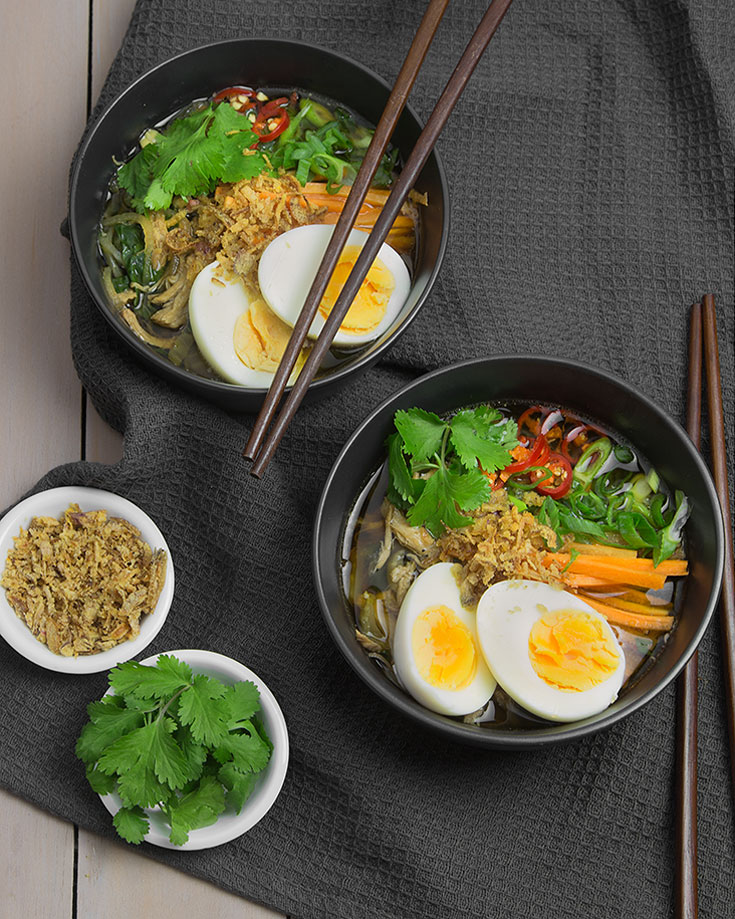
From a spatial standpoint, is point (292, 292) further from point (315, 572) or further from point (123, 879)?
point (123, 879)

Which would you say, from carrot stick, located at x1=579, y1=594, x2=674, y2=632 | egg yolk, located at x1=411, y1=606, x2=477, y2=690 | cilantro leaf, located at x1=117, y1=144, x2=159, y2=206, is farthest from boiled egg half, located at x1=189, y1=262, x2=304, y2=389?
carrot stick, located at x1=579, y1=594, x2=674, y2=632

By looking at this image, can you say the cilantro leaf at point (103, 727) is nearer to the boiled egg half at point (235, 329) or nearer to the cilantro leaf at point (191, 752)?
the cilantro leaf at point (191, 752)

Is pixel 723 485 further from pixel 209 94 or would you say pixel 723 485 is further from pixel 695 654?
pixel 209 94

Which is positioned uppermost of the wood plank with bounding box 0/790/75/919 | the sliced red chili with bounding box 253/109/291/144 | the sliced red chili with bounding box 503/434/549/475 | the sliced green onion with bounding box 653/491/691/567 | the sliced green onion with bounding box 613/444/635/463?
the sliced red chili with bounding box 253/109/291/144

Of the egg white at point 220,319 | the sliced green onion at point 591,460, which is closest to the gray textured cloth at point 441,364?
the egg white at point 220,319

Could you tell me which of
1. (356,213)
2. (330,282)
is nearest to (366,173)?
(356,213)

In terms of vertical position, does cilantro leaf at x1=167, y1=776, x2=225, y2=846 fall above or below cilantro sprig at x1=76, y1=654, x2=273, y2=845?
below

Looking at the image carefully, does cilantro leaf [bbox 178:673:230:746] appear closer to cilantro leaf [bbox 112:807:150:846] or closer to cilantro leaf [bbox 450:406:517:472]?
cilantro leaf [bbox 112:807:150:846]
